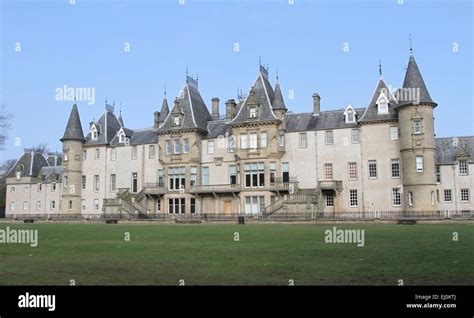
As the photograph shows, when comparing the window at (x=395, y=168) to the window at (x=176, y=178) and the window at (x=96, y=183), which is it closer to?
the window at (x=176, y=178)

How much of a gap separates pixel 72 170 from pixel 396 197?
41418 millimetres

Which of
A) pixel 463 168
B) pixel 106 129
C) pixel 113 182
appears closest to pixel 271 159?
pixel 463 168

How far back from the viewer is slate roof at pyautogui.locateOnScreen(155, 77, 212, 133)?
184 feet

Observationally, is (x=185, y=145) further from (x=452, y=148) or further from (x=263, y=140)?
(x=452, y=148)

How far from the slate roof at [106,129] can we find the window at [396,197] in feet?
121

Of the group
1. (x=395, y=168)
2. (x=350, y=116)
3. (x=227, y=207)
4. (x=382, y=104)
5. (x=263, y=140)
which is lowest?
(x=227, y=207)

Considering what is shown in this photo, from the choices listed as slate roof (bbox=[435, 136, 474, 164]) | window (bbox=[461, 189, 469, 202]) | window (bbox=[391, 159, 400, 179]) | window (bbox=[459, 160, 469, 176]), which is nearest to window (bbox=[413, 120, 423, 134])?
window (bbox=[391, 159, 400, 179])

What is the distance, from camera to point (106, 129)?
2509 inches

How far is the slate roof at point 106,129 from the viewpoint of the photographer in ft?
208

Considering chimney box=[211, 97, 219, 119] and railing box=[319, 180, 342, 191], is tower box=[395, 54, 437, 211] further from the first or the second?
chimney box=[211, 97, 219, 119]

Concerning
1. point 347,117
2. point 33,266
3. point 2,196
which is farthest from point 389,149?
point 2,196
